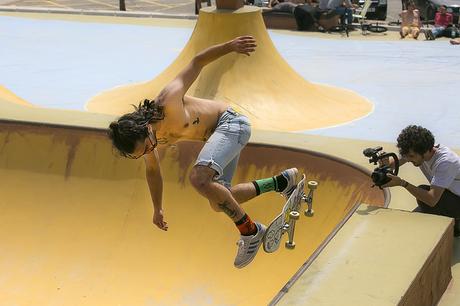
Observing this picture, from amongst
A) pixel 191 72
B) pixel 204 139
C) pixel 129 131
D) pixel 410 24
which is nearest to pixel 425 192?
pixel 204 139

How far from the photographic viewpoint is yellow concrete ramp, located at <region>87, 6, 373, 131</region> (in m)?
8.34

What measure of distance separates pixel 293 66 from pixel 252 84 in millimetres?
3949

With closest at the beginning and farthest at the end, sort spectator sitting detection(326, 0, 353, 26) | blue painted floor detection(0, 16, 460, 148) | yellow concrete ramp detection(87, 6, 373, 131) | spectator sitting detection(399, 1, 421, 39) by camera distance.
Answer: yellow concrete ramp detection(87, 6, 373, 131), blue painted floor detection(0, 16, 460, 148), spectator sitting detection(399, 1, 421, 39), spectator sitting detection(326, 0, 353, 26)

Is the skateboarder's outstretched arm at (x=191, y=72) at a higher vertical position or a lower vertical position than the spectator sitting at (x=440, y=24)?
higher

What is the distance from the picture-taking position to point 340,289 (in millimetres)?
3428

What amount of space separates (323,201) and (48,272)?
227 cm

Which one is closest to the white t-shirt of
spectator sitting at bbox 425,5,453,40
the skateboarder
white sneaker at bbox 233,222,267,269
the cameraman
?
the cameraman

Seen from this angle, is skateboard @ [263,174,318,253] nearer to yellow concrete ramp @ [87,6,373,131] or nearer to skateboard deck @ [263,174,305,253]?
skateboard deck @ [263,174,305,253]

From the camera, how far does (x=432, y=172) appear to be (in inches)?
177

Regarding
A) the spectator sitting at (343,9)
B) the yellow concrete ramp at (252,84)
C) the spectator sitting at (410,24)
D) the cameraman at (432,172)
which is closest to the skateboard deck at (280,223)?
the cameraman at (432,172)

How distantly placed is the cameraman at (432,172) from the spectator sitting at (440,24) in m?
11.1

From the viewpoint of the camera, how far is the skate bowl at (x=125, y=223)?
516cm

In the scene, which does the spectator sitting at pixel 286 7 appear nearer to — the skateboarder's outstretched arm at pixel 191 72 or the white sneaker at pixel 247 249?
the skateboarder's outstretched arm at pixel 191 72

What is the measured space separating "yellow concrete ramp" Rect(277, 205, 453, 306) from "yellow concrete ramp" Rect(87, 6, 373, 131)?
4.11 m
